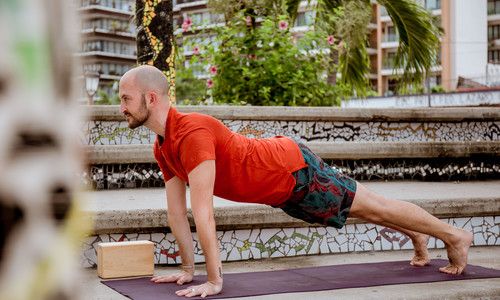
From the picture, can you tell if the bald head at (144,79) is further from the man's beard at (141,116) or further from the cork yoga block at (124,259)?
the cork yoga block at (124,259)

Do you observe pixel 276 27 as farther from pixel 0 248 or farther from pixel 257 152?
pixel 0 248

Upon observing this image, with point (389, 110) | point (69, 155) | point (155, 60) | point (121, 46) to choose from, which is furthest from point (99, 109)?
point (121, 46)

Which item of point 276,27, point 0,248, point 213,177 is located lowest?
point 213,177

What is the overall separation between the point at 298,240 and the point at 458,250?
3.13ft

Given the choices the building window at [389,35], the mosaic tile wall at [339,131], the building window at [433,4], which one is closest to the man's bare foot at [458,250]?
the mosaic tile wall at [339,131]

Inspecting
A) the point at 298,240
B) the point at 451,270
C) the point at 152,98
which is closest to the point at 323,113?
the point at 298,240

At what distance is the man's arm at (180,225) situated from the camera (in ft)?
10.4

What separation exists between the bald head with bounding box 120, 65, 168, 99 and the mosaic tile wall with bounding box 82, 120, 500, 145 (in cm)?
282

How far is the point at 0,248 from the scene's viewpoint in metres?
0.35

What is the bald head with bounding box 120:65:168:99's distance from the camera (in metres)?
2.82

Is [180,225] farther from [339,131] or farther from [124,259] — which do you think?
[339,131]

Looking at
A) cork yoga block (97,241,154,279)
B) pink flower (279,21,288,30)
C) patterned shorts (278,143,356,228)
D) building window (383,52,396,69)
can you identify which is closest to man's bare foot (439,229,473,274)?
patterned shorts (278,143,356,228)

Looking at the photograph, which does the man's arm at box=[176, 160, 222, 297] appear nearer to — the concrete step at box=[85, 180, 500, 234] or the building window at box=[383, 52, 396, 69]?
the concrete step at box=[85, 180, 500, 234]

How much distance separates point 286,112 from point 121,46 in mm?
78994
